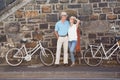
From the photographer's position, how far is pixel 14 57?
14070 millimetres

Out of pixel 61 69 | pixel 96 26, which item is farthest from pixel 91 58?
pixel 61 69

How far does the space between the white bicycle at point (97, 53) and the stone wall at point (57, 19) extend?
23 cm

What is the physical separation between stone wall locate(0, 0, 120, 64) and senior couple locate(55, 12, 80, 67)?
1.55 ft

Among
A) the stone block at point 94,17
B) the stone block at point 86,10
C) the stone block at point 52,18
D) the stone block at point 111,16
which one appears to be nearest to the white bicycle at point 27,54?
the stone block at point 52,18

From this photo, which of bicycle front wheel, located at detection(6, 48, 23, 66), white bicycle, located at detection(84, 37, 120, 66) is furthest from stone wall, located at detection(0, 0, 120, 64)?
bicycle front wheel, located at detection(6, 48, 23, 66)

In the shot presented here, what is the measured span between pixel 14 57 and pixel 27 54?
1.66 feet

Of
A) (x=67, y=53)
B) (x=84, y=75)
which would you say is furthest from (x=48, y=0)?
(x=84, y=75)

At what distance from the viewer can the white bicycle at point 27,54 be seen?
1397cm

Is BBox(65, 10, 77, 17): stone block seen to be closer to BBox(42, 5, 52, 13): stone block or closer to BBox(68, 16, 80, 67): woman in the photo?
BBox(68, 16, 80, 67): woman

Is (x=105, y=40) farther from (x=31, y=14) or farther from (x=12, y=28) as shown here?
(x=12, y=28)

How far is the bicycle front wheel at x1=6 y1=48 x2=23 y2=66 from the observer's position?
46.0ft

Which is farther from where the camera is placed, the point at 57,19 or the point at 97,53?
the point at 57,19

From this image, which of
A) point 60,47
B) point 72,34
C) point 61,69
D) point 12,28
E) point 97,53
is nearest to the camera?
point 61,69

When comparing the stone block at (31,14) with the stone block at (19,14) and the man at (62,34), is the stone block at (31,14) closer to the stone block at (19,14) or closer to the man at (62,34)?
the stone block at (19,14)
